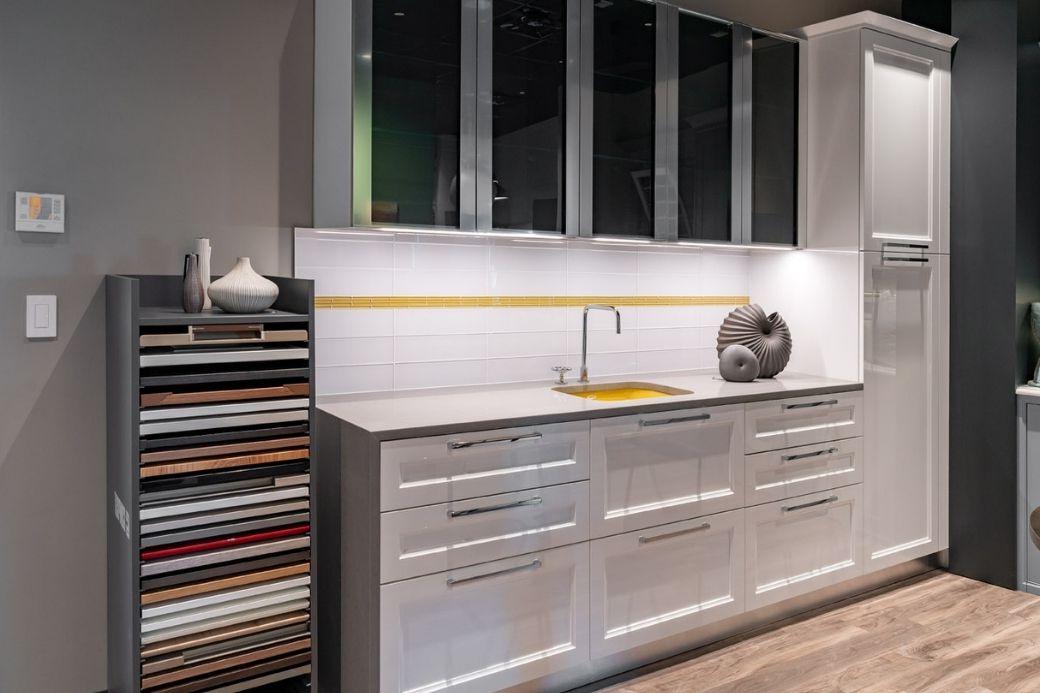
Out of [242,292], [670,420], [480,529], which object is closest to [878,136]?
[670,420]

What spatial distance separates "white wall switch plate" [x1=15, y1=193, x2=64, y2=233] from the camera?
2.21 m

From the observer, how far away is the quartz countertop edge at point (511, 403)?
7.63 ft

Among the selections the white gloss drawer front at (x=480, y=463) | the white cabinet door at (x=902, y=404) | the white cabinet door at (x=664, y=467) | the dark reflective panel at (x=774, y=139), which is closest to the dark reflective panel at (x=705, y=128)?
the dark reflective panel at (x=774, y=139)

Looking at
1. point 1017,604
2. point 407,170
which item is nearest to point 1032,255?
point 1017,604

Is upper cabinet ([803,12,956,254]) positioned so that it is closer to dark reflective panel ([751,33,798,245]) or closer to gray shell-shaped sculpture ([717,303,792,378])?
dark reflective panel ([751,33,798,245])

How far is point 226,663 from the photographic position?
209cm

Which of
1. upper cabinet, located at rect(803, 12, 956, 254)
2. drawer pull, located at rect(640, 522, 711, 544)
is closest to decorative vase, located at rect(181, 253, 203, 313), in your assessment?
drawer pull, located at rect(640, 522, 711, 544)

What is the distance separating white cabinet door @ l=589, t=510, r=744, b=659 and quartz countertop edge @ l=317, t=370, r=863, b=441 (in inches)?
17.1

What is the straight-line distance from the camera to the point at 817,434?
3205 mm

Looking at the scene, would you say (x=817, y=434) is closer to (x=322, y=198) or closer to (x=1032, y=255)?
(x=1032, y=255)

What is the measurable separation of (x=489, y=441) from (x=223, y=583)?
82 centimetres

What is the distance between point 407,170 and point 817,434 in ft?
6.36

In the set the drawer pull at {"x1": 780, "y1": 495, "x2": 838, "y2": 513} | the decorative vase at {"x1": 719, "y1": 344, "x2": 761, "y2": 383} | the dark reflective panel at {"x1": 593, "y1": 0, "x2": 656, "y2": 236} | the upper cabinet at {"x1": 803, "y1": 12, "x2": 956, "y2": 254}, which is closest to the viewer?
the dark reflective panel at {"x1": 593, "y1": 0, "x2": 656, "y2": 236}

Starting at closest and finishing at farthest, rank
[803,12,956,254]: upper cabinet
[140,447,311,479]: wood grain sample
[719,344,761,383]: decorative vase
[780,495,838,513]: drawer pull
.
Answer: [140,447,311,479]: wood grain sample < [780,495,838,513]: drawer pull < [719,344,761,383]: decorative vase < [803,12,956,254]: upper cabinet
